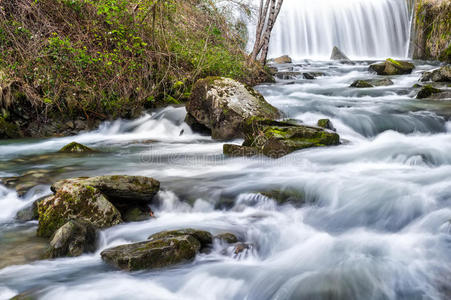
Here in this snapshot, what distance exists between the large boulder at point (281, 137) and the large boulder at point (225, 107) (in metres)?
0.66

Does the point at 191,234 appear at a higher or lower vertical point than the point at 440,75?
lower

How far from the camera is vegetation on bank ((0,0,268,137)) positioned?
8.04 meters

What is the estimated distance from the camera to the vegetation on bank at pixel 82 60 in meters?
8.04

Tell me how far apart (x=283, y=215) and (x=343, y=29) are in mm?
21376

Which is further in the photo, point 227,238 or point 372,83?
point 372,83

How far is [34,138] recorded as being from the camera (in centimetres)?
820

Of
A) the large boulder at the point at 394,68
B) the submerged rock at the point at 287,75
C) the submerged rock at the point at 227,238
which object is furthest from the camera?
the submerged rock at the point at 287,75

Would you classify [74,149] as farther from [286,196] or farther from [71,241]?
[286,196]

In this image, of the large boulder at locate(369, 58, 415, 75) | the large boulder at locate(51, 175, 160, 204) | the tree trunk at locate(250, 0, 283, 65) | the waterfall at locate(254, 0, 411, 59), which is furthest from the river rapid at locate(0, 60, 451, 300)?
the waterfall at locate(254, 0, 411, 59)

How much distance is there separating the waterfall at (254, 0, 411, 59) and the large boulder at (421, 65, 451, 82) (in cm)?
940

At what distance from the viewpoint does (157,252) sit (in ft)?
10.3

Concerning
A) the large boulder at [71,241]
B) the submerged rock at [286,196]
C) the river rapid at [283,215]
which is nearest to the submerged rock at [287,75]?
the river rapid at [283,215]

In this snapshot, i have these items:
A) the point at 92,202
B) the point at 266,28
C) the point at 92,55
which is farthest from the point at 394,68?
the point at 92,202

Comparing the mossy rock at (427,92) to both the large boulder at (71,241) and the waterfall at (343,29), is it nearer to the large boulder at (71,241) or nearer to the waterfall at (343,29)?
the large boulder at (71,241)
